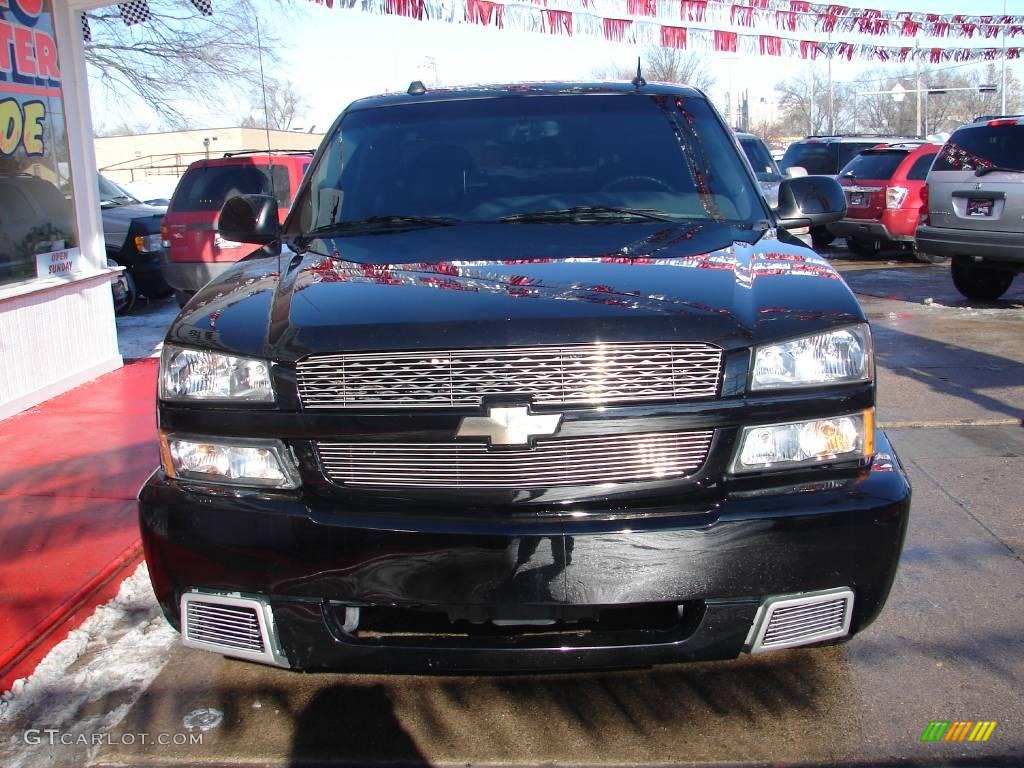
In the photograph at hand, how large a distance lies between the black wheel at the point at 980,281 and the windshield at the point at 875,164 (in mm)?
3342

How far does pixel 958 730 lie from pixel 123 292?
11.0m

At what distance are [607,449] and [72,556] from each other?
264cm

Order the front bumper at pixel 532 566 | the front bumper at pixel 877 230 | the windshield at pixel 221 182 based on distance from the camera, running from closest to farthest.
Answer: the front bumper at pixel 532 566
the windshield at pixel 221 182
the front bumper at pixel 877 230

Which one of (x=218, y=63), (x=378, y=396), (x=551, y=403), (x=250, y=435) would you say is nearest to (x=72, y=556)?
(x=250, y=435)

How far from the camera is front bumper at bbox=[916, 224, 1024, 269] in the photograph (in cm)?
998

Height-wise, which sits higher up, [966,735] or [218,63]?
[218,63]

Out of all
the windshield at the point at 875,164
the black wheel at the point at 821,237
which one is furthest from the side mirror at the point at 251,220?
the black wheel at the point at 821,237

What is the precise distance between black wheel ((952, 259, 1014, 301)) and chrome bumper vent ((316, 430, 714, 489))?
9646 mm

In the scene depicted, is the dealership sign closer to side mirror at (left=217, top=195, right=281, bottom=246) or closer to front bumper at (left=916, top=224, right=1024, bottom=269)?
side mirror at (left=217, top=195, right=281, bottom=246)

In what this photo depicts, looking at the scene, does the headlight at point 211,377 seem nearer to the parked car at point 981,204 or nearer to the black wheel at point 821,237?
the parked car at point 981,204

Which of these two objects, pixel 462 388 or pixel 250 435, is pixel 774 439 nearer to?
pixel 462 388

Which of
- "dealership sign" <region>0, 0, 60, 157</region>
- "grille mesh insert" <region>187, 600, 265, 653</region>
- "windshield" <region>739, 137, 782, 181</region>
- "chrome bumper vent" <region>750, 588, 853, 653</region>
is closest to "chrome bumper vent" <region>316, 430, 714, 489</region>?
"chrome bumper vent" <region>750, 588, 853, 653</region>

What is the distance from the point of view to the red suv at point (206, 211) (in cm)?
1098

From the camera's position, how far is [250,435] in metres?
2.64
